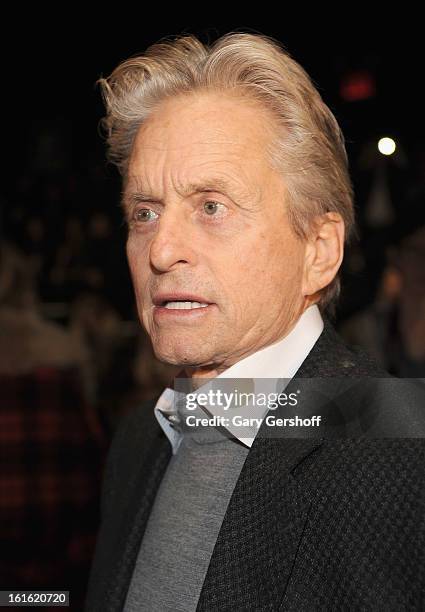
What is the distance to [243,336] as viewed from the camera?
3.50 feet

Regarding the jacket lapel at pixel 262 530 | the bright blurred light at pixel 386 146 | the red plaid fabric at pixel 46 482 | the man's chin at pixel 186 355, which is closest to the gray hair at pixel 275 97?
the man's chin at pixel 186 355

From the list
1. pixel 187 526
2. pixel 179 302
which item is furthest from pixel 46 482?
pixel 179 302

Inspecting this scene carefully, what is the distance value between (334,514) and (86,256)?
1.80m

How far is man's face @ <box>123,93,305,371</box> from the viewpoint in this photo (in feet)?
3.41

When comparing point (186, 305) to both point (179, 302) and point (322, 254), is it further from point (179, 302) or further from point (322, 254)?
point (322, 254)

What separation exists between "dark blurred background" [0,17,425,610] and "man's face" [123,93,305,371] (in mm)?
602

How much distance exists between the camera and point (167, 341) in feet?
3.51

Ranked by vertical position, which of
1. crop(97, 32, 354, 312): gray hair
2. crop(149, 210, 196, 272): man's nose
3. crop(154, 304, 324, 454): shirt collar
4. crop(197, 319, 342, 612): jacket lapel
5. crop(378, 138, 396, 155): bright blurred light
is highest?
crop(378, 138, 396, 155): bright blurred light

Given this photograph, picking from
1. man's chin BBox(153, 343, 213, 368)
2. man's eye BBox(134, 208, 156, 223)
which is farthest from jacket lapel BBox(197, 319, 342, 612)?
man's eye BBox(134, 208, 156, 223)

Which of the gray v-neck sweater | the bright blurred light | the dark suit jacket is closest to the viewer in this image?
the dark suit jacket

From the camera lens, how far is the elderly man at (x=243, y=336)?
902 mm

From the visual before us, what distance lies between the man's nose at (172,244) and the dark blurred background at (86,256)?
66 cm

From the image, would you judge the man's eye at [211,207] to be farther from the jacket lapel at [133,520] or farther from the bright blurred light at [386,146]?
the bright blurred light at [386,146]

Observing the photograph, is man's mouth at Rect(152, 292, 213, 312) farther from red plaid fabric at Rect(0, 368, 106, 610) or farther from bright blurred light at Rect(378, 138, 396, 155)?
red plaid fabric at Rect(0, 368, 106, 610)
